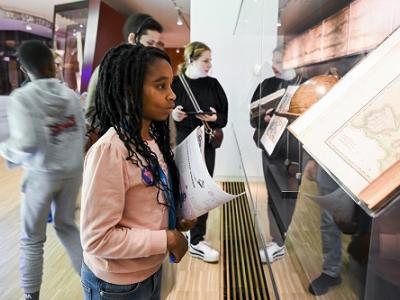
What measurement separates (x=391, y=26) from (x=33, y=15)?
9.07 metres

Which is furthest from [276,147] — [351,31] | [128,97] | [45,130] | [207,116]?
[45,130]

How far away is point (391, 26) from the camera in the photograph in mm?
1022

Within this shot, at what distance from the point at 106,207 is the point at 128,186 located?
8 cm

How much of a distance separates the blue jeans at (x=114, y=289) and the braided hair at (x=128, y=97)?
0.96 feet

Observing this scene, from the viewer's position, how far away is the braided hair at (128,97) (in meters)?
0.91

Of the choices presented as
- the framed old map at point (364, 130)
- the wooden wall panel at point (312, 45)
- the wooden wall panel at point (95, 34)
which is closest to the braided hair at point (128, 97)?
the framed old map at point (364, 130)

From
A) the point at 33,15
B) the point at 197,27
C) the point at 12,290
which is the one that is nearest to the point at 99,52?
the point at 33,15

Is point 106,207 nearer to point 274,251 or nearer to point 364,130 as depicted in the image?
point 364,130

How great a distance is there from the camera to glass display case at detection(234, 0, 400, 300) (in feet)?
2.08

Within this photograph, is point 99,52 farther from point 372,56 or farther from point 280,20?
point 372,56

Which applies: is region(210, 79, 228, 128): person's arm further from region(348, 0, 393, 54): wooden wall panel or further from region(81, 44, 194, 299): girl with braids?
region(81, 44, 194, 299): girl with braids

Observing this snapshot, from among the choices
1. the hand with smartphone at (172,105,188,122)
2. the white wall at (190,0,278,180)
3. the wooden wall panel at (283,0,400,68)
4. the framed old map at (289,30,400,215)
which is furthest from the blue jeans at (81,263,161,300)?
the white wall at (190,0,278,180)

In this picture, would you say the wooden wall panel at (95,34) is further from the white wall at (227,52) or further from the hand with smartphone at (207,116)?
the hand with smartphone at (207,116)

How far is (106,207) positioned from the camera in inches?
32.8
